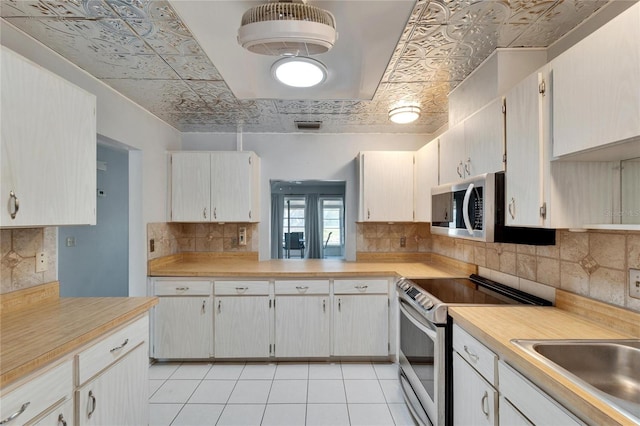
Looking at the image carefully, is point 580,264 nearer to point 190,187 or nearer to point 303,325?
point 303,325

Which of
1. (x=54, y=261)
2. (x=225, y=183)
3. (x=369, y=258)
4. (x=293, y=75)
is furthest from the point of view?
(x=369, y=258)

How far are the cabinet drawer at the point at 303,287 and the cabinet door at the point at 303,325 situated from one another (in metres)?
0.06

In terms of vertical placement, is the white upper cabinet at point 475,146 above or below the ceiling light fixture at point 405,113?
below

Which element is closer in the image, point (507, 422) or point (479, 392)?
point (507, 422)

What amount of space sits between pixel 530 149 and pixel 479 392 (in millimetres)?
1150

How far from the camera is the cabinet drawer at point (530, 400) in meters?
0.98

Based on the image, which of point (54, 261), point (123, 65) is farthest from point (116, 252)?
point (123, 65)

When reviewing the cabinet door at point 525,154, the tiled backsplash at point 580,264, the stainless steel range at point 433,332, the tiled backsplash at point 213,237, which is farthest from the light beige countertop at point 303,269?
the cabinet door at point 525,154

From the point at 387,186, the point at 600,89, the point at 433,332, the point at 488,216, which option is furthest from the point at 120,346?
the point at 387,186

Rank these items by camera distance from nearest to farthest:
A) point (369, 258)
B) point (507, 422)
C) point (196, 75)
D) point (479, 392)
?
point (507, 422)
point (479, 392)
point (196, 75)
point (369, 258)

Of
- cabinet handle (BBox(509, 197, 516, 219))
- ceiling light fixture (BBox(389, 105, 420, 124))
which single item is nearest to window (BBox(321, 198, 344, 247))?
ceiling light fixture (BBox(389, 105, 420, 124))

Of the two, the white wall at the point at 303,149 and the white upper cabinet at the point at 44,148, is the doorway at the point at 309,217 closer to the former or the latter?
the white wall at the point at 303,149

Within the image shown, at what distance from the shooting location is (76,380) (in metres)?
1.29

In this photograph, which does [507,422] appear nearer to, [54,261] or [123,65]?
[54,261]
